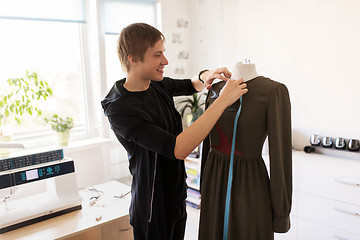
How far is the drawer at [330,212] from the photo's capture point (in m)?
2.26

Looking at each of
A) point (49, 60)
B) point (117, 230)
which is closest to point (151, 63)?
point (117, 230)

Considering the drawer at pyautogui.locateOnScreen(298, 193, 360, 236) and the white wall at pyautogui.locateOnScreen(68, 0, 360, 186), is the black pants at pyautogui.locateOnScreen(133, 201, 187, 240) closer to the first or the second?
the drawer at pyautogui.locateOnScreen(298, 193, 360, 236)

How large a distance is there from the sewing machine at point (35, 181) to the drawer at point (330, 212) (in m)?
1.73

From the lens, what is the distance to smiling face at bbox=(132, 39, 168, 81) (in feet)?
4.54

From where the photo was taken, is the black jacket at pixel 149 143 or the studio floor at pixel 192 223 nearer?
the black jacket at pixel 149 143

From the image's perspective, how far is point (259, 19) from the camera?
3.23 metres

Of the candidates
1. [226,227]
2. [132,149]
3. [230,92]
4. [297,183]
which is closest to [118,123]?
[132,149]

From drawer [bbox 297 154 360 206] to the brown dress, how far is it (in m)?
1.16

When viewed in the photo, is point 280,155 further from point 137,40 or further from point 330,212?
point 330,212

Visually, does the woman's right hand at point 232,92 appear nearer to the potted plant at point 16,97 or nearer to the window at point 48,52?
the potted plant at point 16,97

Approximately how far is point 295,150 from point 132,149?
2.05 metres

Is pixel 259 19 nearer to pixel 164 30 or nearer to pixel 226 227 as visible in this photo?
pixel 164 30

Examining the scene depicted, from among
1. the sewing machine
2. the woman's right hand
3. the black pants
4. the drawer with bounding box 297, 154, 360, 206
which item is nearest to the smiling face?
the woman's right hand

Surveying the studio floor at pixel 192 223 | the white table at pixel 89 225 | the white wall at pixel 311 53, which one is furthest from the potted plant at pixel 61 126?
the white wall at pixel 311 53
